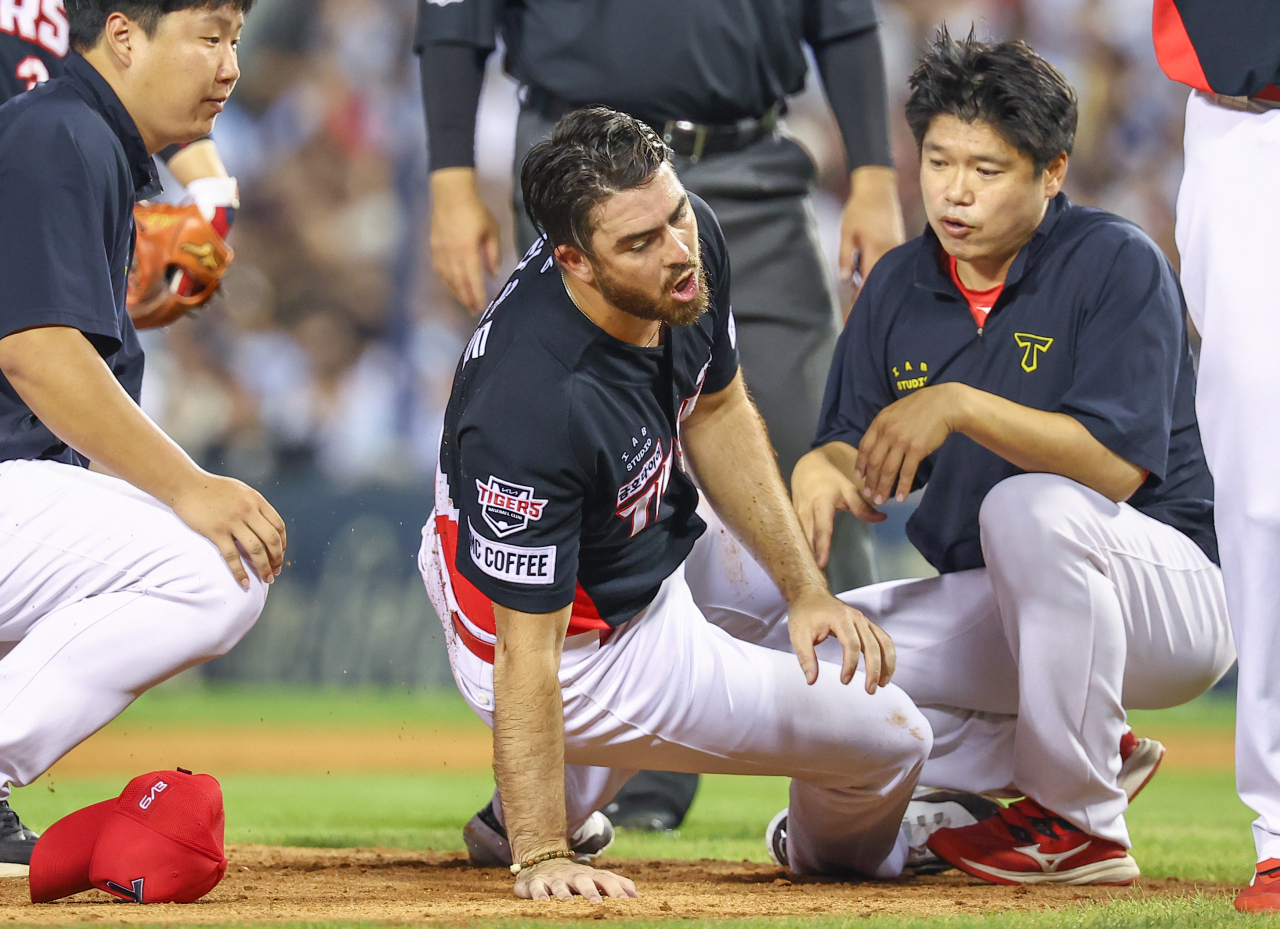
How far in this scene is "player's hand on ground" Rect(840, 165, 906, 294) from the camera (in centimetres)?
376

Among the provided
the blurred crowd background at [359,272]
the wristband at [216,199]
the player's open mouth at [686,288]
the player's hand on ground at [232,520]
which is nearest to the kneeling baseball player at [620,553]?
the player's open mouth at [686,288]


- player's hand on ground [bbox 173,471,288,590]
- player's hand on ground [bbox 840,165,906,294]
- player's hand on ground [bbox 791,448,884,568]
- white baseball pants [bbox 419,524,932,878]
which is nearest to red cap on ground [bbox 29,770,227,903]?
player's hand on ground [bbox 173,471,288,590]

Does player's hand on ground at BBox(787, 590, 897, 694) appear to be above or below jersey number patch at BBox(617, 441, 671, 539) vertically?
below

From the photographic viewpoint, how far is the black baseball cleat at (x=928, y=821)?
3.04 meters

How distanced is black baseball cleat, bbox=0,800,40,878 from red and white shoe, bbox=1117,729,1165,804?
7.61 ft

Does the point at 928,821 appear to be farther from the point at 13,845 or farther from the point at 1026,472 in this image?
the point at 13,845

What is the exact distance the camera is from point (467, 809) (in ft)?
15.3

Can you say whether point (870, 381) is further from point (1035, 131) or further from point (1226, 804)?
point (1226, 804)

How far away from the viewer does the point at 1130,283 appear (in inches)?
116

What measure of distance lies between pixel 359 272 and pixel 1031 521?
6.20 metres

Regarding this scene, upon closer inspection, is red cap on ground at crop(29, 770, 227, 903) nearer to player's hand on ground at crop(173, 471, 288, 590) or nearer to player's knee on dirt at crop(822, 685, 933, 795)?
player's hand on ground at crop(173, 471, 288, 590)

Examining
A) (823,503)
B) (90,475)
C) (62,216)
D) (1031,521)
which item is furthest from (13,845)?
(1031,521)

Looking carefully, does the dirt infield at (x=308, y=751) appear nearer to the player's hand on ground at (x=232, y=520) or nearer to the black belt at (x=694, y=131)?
the black belt at (x=694, y=131)

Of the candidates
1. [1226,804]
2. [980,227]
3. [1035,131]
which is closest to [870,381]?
[980,227]
